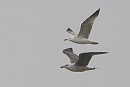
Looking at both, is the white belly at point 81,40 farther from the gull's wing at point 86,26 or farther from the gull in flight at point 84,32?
the gull's wing at point 86,26

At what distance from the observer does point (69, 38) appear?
86.6ft

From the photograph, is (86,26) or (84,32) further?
(84,32)

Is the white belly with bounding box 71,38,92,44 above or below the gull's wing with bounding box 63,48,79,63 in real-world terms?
above

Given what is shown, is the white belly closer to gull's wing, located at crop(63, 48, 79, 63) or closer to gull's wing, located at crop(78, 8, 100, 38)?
gull's wing, located at crop(78, 8, 100, 38)

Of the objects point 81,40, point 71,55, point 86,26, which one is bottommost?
point 71,55

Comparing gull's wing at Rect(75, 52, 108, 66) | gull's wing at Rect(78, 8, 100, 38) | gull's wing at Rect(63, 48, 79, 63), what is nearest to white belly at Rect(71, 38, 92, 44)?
gull's wing at Rect(78, 8, 100, 38)

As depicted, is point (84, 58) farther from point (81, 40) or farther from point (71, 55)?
point (71, 55)

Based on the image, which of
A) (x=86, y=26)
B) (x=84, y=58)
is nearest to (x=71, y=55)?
(x=86, y=26)

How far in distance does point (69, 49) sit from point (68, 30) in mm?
2470

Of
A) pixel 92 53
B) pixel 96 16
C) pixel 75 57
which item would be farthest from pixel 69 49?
pixel 92 53

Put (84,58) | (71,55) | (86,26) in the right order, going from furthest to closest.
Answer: (71,55) → (86,26) → (84,58)

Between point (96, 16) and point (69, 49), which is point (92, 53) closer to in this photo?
point (96, 16)

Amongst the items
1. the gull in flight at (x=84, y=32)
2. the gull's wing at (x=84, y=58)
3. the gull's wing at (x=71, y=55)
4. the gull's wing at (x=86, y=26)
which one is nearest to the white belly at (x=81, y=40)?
the gull in flight at (x=84, y=32)

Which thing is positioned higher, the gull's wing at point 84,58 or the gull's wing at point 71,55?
the gull's wing at point 71,55
